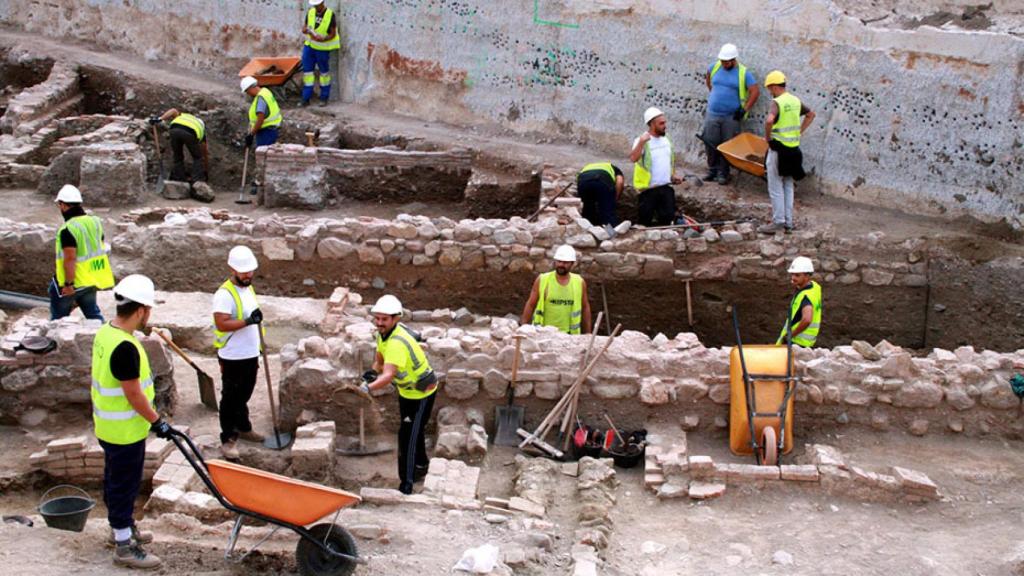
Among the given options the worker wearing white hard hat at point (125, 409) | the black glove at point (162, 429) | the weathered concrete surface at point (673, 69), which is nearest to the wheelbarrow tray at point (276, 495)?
the black glove at point (162, 429)

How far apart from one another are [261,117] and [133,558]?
31.0ft

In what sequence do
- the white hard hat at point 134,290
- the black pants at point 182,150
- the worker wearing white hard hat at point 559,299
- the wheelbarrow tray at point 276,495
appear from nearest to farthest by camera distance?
the wheelbarrow tray at point 276,495
the white hard hat at point 134,290
the worker wearing white hard hat at point 559,299
the black pants at point 182,150

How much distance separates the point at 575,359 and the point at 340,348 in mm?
1761

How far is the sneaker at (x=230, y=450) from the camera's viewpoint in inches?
349

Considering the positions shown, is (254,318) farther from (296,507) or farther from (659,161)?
(659,161)

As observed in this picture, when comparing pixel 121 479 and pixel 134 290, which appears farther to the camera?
pixel 121 479

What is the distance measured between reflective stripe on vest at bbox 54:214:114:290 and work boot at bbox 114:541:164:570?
3886mm

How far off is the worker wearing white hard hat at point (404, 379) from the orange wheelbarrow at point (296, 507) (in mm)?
1605

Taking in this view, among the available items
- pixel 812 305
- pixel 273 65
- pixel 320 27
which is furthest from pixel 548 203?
pixel 273 65

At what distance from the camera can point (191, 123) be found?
16047mm

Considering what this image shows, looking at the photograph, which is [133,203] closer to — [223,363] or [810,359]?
[223,363]

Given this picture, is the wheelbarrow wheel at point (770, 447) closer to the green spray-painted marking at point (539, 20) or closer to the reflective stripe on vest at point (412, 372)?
the reflective stripe on vest at point (412, 372)

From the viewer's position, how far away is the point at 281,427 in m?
9.23

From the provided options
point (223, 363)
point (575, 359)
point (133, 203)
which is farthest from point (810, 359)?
point (133, 203)
